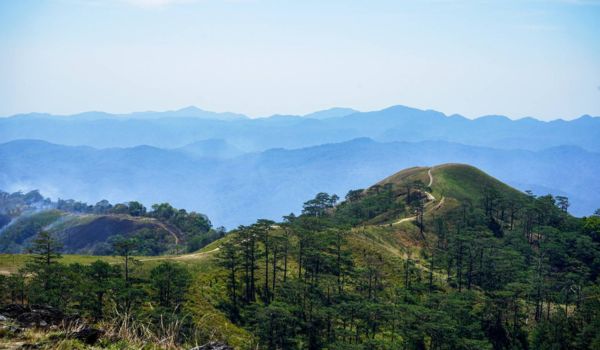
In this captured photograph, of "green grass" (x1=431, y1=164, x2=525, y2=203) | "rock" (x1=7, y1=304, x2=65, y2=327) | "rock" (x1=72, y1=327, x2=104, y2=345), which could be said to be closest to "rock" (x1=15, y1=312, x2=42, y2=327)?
"rock" (x1=7, y1=304, x2=65, y2=327)

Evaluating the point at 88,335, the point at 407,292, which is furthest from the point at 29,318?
the point at 407,292

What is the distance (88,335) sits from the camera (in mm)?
13461

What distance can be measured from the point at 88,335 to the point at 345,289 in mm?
56986

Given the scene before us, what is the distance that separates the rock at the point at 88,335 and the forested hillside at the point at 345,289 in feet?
2.23

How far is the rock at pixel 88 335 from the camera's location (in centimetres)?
1330

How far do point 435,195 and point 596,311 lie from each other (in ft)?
246

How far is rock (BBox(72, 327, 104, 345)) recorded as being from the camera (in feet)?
43.7

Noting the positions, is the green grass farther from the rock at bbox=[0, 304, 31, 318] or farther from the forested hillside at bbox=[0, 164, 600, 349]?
the rock at bbox=[0, 304, 31, 318]

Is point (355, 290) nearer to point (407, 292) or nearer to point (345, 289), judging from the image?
point (345, 289)

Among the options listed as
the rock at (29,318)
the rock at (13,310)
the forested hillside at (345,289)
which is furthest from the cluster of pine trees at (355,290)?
the rock at (29,318)

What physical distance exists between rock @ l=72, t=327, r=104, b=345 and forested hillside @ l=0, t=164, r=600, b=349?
0.68 meters

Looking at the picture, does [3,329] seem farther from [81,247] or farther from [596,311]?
[81,247]

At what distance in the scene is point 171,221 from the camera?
183500mm

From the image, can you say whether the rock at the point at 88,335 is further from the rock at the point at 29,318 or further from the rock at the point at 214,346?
the rock at the point at 214,346
